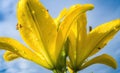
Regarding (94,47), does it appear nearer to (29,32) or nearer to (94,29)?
(94,29)

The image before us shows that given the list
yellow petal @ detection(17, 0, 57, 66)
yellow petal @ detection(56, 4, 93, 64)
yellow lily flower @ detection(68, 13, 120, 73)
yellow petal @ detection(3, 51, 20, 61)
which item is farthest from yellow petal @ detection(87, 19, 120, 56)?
Answer: yellow petal @ detection(3, 51, 20, 61)

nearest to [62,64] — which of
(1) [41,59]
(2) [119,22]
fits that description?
(1) [41,59]

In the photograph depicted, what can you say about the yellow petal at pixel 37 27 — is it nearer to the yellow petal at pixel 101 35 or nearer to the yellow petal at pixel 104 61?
the yellow petal at pixel 101 35

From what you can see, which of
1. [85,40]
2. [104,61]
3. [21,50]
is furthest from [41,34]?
[104,61]

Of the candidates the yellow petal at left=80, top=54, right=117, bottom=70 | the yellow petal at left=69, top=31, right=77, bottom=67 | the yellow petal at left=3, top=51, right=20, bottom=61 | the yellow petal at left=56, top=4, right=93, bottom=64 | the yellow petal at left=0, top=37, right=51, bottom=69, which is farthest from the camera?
the yellow petal at left=3, top=51, right=20, bottom=61

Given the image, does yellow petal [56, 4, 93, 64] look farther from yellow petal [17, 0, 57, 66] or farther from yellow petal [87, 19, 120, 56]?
yellow petal [87, 19, 120, 56]

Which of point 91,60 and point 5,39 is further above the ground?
point 5,39
